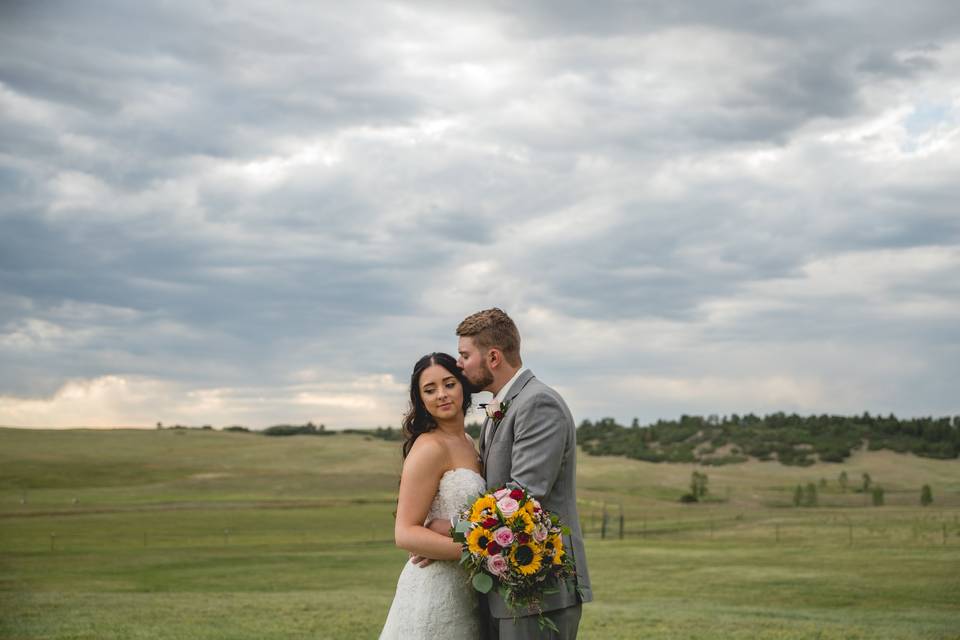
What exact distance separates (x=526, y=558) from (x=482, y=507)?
0.42m

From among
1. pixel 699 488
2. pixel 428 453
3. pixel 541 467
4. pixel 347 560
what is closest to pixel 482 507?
pixel 541 467

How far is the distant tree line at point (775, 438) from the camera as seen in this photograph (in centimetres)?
15725

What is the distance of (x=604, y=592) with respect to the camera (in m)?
28.7

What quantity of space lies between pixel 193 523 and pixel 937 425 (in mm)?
143616

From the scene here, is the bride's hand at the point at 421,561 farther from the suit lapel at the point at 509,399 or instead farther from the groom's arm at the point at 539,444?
the groom's arm at the point at 539,444

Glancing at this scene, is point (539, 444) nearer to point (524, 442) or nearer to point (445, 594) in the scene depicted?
point (524, 442)

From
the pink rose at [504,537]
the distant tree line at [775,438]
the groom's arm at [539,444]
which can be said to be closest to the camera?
the pink rose at [504,537]

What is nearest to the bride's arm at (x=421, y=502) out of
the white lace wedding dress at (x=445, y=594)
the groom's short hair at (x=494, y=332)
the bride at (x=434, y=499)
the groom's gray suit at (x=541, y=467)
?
the bride at (x=434, y=499)

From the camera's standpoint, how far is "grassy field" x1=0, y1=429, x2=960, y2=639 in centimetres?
A: 2014

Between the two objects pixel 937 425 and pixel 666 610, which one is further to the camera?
pixel 937 425

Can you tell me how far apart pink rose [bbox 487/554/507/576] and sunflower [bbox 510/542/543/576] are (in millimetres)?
56

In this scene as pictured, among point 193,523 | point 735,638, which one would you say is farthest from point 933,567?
point 193,523

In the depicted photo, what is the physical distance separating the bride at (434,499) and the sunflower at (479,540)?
1.50 ft

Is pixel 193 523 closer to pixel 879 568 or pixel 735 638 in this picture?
pixel 879 568
